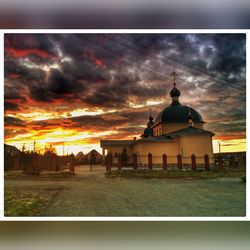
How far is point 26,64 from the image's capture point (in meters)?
4.85

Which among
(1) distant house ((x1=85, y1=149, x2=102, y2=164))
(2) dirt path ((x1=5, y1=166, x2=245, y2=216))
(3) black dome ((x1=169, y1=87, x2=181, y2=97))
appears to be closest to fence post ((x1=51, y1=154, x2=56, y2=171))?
(2) dirt path ((x1=5, y1=166, x2=245, y2=216))

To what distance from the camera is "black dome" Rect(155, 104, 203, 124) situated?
4906 mm

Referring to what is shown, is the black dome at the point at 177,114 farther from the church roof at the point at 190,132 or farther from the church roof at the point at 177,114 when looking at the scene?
the church roof at the point at 190,132

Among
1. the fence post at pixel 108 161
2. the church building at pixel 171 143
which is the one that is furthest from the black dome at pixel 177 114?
the fence post at pixel 108 161

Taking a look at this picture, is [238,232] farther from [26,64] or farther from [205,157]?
[26,64]

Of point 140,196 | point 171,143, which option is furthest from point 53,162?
point 171,143

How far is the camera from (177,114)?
492cm

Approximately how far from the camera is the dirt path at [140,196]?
470 centimetres

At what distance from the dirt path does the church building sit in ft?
1.16

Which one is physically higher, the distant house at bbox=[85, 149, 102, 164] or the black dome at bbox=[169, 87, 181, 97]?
the black dome at bbox=[169, 87, 181, 97]

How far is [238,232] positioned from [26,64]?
4.01 m

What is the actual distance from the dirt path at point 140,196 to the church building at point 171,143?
35 centimetres

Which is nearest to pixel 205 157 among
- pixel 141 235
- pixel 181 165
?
pixel 181 165

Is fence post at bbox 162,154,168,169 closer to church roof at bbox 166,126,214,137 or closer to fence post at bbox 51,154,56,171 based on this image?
church roof at bbox 166,126,214,137
